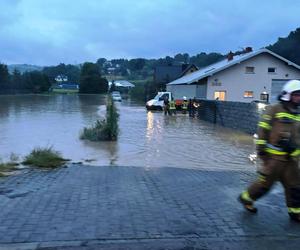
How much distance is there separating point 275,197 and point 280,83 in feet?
122

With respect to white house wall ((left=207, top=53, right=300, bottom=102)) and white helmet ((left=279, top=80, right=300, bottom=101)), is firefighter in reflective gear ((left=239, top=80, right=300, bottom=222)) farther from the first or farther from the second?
white house wall ((left=207, top=53, right=300, bottom=102))

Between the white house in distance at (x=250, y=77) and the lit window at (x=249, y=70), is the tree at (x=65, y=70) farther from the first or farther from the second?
the lit window at (x=249, y=70)

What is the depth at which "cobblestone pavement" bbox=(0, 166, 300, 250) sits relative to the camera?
5.32 meters

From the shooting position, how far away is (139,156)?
1419 centimetres

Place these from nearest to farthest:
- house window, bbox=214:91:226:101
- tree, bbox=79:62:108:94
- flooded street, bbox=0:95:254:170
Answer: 1. flooded street, bbox=0:95:254:170
2. house window, bbox=214:91:226:101
3. tree, bbox=79:62:108:94

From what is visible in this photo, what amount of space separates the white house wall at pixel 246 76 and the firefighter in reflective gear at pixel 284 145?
36653 mm

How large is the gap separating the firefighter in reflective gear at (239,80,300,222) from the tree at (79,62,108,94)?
357 feet

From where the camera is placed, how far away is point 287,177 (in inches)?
244

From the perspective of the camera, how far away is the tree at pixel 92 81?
→ 11375 cm

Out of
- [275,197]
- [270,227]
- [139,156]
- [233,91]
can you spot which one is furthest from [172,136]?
[233,91]

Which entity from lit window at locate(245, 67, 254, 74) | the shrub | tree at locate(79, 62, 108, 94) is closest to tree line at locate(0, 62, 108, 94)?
tree at locate(79, 62, 108, 94)

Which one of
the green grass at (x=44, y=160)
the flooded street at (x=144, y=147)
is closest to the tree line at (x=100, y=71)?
Result: the flooded street at (x=144, y=147)

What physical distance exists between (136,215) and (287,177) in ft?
6.56

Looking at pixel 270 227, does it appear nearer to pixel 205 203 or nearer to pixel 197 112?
pixel 205 203
